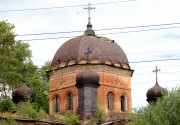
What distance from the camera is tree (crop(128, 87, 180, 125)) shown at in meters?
27.1

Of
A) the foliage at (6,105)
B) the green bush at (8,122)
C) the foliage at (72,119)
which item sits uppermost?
the foliage at (6,105)

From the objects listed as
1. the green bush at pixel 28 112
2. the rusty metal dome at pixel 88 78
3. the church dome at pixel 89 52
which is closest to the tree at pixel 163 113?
the green bush at pixel 28 112

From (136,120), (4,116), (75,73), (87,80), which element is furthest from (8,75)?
(136,120)

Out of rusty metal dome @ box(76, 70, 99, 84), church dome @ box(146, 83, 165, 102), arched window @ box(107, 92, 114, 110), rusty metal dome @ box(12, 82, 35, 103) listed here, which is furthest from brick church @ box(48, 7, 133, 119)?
rusty metal dome @ box(12, 82, 35, 103)

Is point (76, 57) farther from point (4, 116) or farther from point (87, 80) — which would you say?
point (4, 116)

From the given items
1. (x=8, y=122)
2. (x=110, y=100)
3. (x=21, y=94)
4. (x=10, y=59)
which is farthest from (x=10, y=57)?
(x=8, y=122)

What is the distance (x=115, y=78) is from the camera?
39.8 meters

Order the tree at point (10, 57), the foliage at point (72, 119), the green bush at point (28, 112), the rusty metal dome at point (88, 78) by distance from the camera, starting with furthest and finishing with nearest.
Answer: the tree at point (10, 57) < the rusty metal dome at point (88, 78) < the foliage at point (72, 119) < the green bush at point (28, 112)

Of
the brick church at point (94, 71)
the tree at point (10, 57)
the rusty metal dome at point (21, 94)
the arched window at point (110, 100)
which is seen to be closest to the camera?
the rusty metal dome at point (21, 94)

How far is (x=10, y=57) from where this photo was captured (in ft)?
140

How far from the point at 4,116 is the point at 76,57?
10.4 metres

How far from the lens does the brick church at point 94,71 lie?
39.0 metres

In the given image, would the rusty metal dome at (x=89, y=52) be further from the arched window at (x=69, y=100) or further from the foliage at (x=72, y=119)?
the foliage at (x=72, y=119)

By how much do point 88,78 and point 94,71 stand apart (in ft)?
9.59
